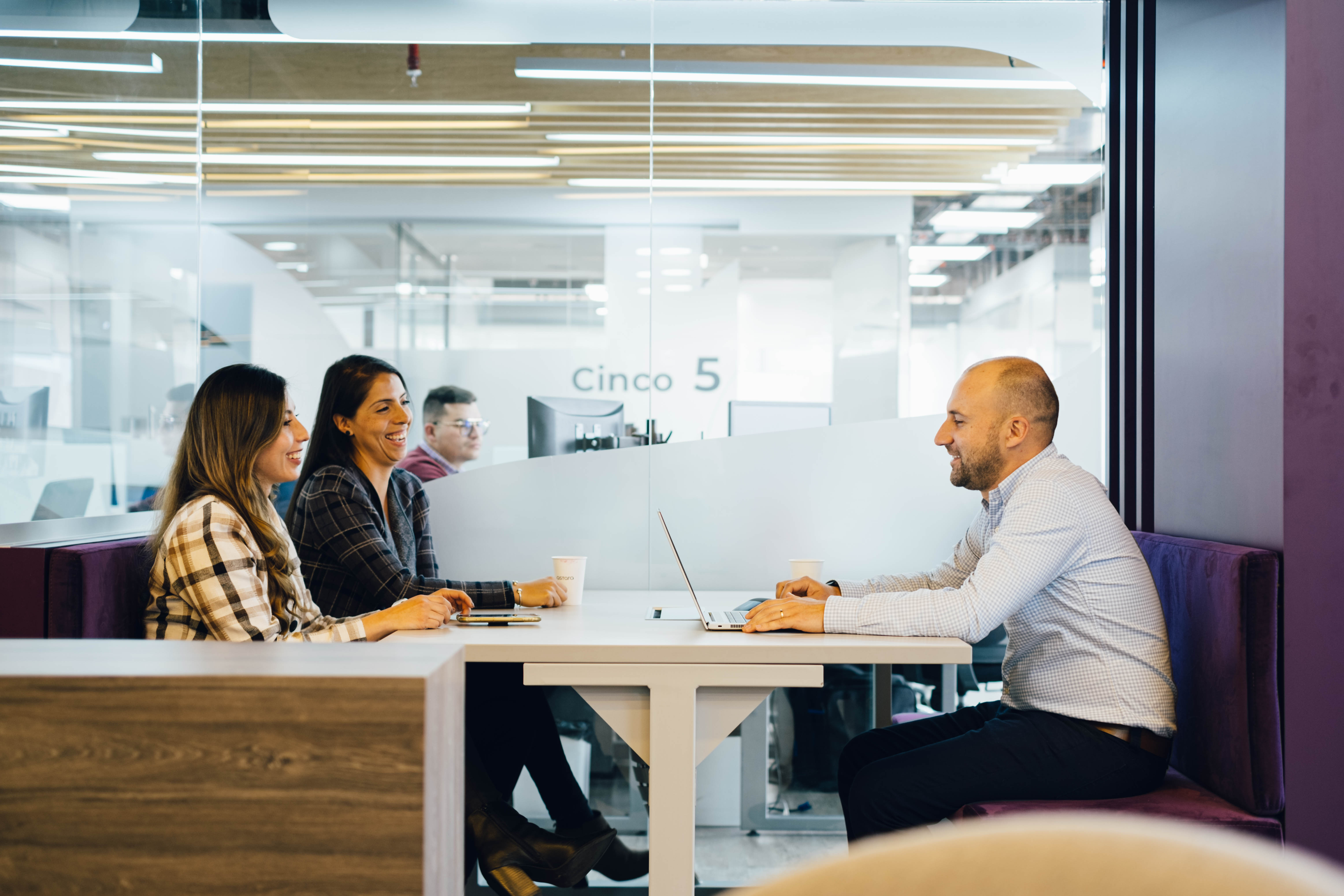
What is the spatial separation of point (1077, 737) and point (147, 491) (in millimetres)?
2449

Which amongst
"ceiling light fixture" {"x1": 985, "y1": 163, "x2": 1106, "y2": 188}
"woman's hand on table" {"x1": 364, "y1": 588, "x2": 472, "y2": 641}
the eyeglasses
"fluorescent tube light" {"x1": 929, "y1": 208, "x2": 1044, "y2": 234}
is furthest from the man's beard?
the eyeglasses

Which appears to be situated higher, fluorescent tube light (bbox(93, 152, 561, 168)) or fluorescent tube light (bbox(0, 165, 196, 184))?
fluorescent tube light (bbox(93, 152, 561, 168))

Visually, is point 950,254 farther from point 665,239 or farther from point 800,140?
point 665,239

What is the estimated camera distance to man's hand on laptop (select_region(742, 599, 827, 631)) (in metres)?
1.81

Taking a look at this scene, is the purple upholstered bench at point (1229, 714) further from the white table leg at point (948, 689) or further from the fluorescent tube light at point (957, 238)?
the fluorescent tube light at point (957, 238)

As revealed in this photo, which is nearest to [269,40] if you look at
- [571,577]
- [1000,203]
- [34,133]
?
[34,133]

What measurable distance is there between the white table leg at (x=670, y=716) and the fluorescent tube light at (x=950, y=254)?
6.08 feet

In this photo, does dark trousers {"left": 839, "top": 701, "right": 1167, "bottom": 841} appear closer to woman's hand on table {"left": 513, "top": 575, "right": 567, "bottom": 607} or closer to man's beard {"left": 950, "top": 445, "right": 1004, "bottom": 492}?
man's beard {"left": 950, "top": 445, "right": 1004, "bottom": 492}

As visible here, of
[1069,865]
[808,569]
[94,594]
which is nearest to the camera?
[1069,865]

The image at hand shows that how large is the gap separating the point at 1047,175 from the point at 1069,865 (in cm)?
305

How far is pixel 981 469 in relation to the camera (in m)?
2.04

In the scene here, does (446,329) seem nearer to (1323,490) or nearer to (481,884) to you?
(481,884)

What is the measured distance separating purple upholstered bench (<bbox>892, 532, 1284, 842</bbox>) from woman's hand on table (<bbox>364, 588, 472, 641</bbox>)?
1.01 m

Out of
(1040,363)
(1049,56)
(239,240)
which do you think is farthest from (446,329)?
(1049,56)
